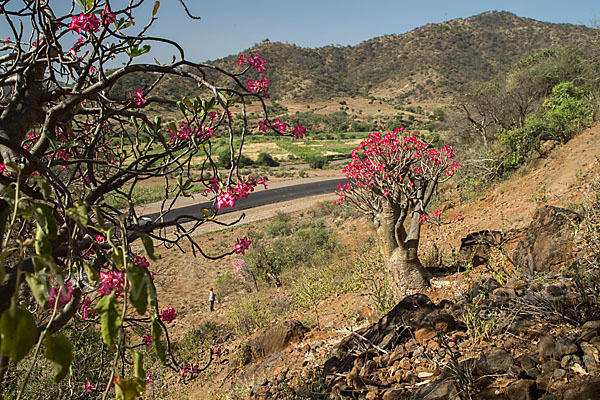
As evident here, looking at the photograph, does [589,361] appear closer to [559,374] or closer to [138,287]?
[559,374]

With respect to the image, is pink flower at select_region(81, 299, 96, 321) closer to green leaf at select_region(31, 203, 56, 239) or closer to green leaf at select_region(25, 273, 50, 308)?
green leaf at select_region(31, 203, 56, 239)

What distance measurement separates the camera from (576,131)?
1025cm

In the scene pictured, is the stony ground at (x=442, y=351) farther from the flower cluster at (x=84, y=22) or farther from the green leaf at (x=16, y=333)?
the flower cluster at (x=84, y=22)

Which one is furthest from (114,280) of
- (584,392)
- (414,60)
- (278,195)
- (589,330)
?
(414,60)

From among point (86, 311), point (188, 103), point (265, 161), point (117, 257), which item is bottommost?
point (86, 311)

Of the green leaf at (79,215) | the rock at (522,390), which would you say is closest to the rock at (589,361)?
the rock at (522,390)

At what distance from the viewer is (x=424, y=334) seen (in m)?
3.41

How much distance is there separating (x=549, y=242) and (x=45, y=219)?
4.95m

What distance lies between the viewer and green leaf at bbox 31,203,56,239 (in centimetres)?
97

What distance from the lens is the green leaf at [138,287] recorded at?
0.91 metres

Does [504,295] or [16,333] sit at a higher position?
[16,333]

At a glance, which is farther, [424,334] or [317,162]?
[317,162]

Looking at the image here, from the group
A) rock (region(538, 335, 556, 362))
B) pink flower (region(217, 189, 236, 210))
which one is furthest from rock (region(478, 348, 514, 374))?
pink flower (region(217, 189, 236, 210))

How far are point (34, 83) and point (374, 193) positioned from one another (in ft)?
15.8
